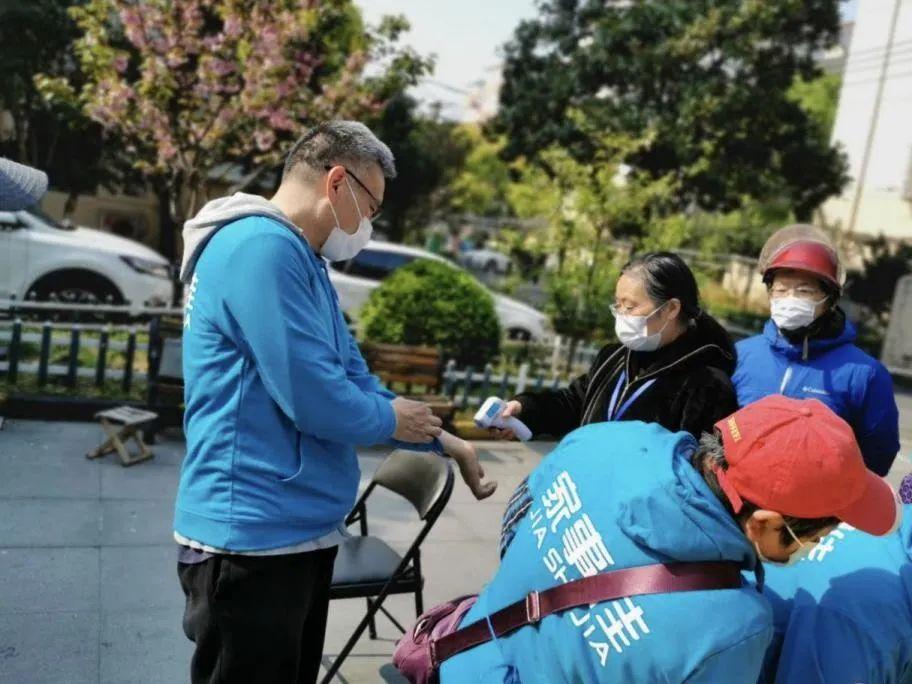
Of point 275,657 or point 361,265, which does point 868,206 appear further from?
point 275,657

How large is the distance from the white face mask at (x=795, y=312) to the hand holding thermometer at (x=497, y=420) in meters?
0.95

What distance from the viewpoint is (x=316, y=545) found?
2000 millimetres

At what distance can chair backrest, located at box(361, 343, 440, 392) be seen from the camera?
693 cm

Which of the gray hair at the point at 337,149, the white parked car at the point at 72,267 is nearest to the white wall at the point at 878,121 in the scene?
the white parked car at the point at 72,267

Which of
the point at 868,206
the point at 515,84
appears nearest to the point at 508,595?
the point at 515,84

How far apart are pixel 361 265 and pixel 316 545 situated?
29.0ft

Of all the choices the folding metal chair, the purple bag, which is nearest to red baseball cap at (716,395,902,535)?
the purple bag

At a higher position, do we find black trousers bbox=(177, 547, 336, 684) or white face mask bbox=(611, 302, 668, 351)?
white face mask bbox=(611, 302, 668, 351)

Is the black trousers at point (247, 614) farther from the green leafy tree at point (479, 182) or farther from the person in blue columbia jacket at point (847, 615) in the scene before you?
the green leafy tree at point (479, 182)

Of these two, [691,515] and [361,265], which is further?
[361,265]

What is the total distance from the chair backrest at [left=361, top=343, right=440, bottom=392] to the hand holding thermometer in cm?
412

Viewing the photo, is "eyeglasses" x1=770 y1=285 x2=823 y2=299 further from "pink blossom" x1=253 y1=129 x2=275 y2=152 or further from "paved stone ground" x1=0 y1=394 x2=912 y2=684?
"pink blossom" x1=253 y1=129 x2=275 y2=152

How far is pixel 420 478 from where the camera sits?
10.3 ft

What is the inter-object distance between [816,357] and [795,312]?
18 cm
